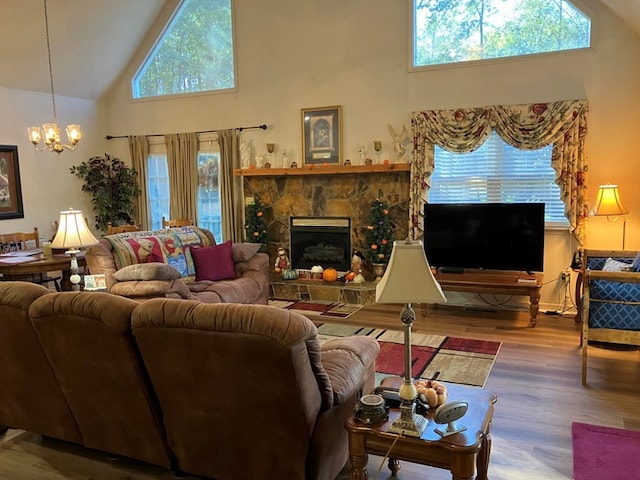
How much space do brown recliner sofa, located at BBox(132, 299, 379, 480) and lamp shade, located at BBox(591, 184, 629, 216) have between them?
148 inches

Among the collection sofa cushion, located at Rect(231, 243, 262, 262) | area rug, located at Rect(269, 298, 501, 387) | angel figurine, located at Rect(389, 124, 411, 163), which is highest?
angel figurine, located at Rect(389, 124, 411, 163)

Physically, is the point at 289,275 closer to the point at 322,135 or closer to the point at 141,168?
the point at 322,135

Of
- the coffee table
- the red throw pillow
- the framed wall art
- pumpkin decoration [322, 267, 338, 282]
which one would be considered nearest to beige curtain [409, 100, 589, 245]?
pumpkin decoration [322, 267, 338, 282]

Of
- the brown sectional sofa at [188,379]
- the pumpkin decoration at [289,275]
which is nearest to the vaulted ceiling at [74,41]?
the pumpkin decoration at [289,275]

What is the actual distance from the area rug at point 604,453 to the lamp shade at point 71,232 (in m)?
3.74

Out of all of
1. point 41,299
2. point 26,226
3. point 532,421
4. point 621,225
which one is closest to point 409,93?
point 621,225

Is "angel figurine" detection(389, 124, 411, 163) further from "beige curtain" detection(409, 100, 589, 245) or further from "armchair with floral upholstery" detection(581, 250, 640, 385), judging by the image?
"armchair with floral upholstery" detection(581, 250, 640, 385)

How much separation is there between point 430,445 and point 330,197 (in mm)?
5065

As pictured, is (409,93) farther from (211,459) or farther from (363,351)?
(211,459)

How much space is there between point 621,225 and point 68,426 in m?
5.43

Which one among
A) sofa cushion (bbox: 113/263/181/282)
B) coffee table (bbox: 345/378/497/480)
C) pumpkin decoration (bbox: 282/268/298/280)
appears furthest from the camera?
pumpkin decoration (bbox: 282/268/298/280)

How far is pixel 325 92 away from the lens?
679 centimetres

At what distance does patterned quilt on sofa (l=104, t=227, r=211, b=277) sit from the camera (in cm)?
507

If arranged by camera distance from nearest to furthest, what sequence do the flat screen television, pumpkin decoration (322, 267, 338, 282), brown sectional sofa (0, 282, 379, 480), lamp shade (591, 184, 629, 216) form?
brown sectional sofa (0, 282, 379, 480) → lamp shade (591, 184, 629, 216) → the flat screen television → pumpkin decoration (322, 267, 338, 282)
